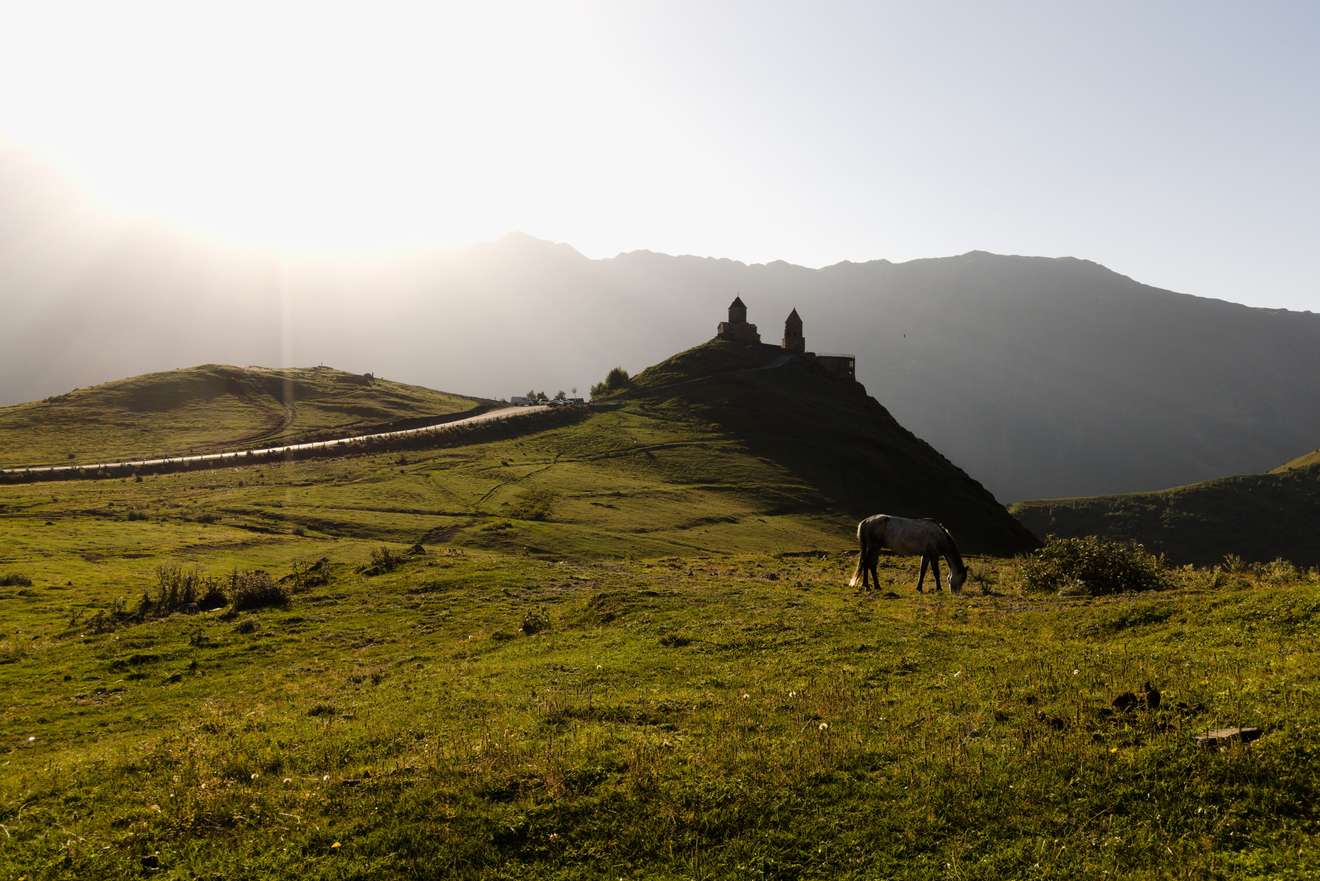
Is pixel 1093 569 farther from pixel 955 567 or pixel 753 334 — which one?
pixel 753 334

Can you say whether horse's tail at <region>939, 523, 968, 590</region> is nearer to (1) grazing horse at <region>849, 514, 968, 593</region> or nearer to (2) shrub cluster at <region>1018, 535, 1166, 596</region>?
(1) grazing horse at <region>849, 514, 968, 593</region>

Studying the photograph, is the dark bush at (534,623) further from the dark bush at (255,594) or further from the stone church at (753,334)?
the stone church at (753,334)

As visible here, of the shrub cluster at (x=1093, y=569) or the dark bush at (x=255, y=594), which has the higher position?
the shrub cluster at (x=1093, y=569)

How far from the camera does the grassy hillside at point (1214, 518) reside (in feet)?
408

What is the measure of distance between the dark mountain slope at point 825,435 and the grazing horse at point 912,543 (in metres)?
48.1

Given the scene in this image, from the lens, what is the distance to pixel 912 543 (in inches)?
1155

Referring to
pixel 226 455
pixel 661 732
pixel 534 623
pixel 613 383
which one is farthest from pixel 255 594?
pixel 613 383

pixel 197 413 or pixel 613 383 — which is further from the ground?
pixel 613 383

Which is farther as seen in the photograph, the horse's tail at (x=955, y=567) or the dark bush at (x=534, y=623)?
the horse's tail at (x=955, y=567)

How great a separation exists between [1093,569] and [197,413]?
126 metres

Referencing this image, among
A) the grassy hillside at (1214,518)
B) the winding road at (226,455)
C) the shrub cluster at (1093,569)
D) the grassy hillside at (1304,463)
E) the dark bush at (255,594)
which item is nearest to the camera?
the shrub cluster at (1093,569)

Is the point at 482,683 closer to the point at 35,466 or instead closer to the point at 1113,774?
the point at 1113,774

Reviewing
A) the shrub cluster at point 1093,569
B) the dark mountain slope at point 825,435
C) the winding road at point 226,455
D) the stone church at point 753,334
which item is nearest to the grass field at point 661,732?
the shrub cluster at point 1093,569

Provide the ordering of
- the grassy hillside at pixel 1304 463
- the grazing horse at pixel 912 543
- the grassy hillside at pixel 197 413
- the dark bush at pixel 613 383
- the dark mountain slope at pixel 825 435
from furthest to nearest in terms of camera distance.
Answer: the grassy hillside at pixel 1304 463 < the dark bush at pixel 613 383 < the grassy hillside at pixel 197 413 < the dark mountain slope at pixel 825 435 < the grazing horse at pixel 912 543
